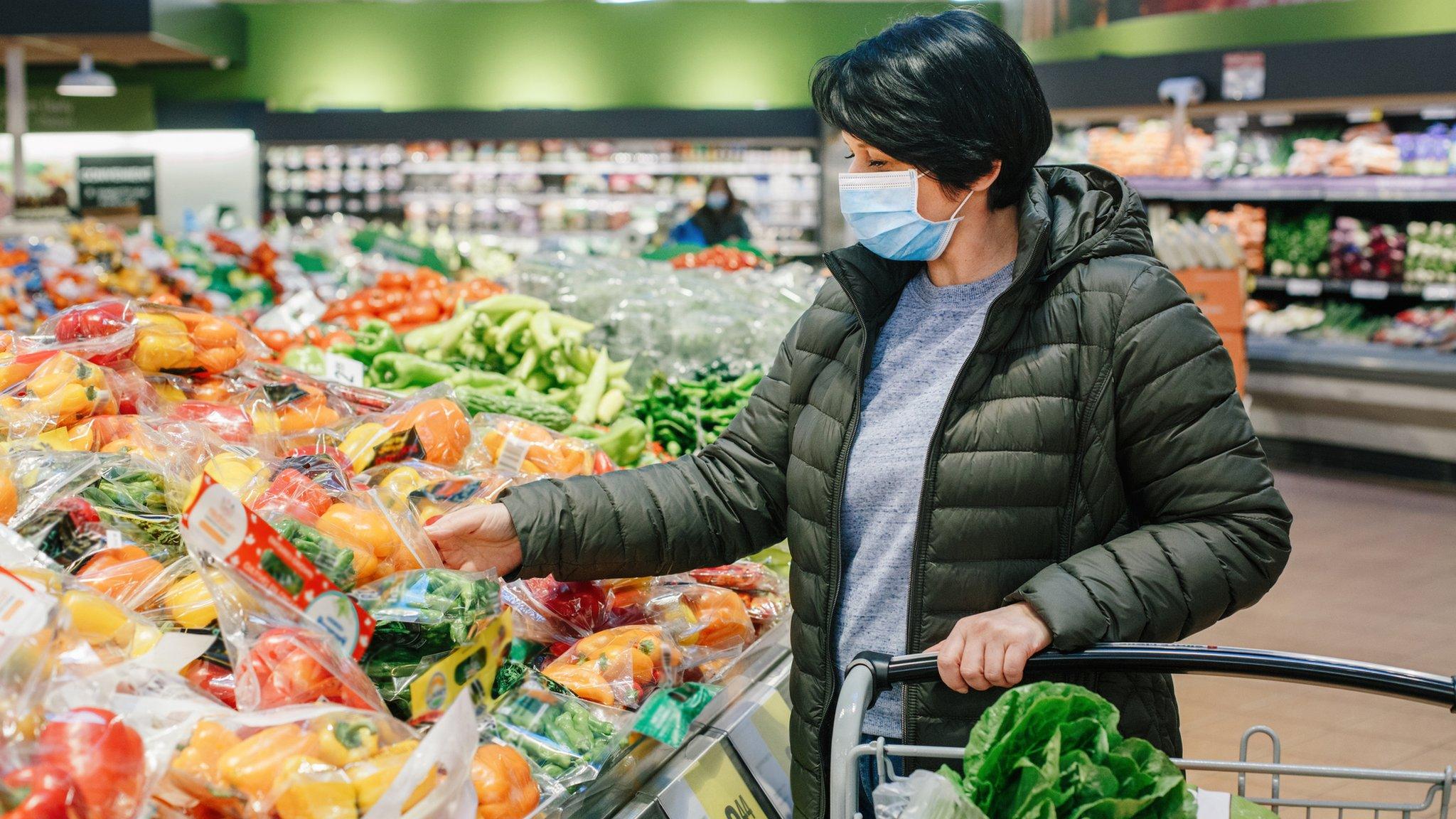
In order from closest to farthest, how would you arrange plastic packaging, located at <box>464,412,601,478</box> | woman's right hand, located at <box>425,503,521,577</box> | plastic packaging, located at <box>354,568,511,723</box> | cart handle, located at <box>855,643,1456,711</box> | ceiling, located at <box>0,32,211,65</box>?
cart handle, located at <box>855,643,1456,711</box> → plastic packaging, located at <box>354,568,511,723</box> → woman's right hand, located at <box>425,503,521,577</box> → plastic packaging, located at <box>464,412,601,478</box> → ceiling, located at <box>0,32,211,65</box>

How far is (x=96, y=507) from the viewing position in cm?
174

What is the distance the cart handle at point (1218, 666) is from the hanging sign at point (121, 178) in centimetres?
1515

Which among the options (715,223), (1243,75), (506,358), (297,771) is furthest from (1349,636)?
(715,223)

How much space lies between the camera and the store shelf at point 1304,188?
286 inches

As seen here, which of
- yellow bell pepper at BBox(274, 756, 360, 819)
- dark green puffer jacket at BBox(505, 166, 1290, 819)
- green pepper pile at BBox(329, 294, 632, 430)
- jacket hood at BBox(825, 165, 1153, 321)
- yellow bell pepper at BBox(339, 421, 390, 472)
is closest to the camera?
yellow bell pepper at BBox(274, 756, 360, 819)

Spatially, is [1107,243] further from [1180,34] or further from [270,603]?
[1180,34]

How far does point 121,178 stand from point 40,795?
1553 cm

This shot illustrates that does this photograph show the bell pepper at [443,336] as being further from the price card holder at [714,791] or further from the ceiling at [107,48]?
the ceiling at [107,48]

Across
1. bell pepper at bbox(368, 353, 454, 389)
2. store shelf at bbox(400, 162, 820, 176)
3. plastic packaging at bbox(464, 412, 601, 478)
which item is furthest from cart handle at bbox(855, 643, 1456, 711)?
store shelf at bbox(400, 162, 820, 176)

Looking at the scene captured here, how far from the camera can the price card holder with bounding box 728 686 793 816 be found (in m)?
2.11

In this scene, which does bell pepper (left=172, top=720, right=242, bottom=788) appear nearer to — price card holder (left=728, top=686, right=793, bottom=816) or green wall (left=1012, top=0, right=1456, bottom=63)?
price card holder (left=728, top=686, right=793, bottom=816)

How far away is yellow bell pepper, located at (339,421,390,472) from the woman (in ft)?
1.52

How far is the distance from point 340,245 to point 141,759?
748cm

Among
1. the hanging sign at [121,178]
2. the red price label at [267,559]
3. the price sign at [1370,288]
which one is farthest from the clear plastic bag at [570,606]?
the hanging sign at [121,178]
